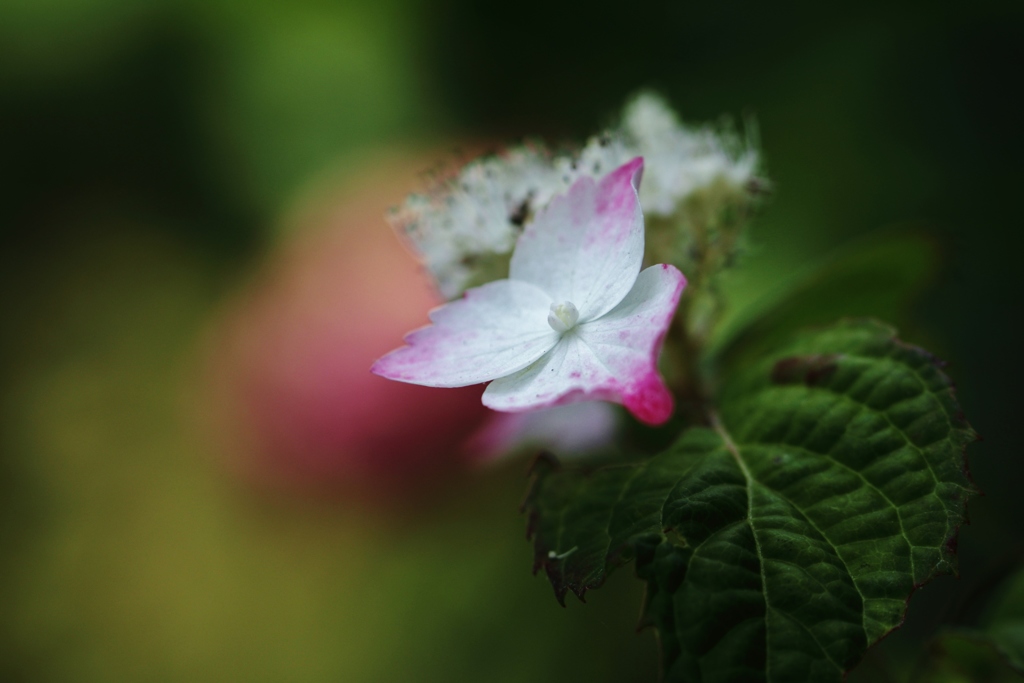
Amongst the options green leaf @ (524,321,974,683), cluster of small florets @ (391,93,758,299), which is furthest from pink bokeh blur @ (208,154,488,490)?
green leaf @ (524,321,974,683)

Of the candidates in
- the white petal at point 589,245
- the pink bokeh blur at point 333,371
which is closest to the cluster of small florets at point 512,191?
the white petal at point 589,245

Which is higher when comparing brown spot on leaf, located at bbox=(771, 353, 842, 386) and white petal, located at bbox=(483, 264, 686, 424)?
brown spot on leaf, located at bbox=(771, 353, 842, 386)

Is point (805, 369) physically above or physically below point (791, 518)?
above

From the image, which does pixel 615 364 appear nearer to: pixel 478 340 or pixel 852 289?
pixel 478 340

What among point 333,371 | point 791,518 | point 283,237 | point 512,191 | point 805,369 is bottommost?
point 791,518

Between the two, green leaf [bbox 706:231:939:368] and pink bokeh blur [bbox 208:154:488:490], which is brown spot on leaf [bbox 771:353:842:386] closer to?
green leaf [bbox 706:231:939:368]


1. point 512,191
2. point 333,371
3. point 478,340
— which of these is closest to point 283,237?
point 333,371

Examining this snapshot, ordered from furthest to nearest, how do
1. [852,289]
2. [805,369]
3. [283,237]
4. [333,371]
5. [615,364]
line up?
[283,237], [333,371], [852,289], [805,369], [615,364]
